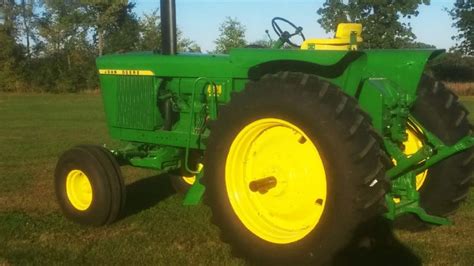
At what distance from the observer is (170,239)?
5.53 m

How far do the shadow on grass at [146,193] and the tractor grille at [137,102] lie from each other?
2.84 feet

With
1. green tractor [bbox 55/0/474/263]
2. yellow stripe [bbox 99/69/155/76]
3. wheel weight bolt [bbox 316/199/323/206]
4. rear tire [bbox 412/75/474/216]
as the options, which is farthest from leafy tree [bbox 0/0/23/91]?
wheel weight bolt [bbox 316/199/323/206]

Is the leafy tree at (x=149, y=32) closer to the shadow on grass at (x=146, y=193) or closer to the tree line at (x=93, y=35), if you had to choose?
the tree line at (x=93, y=35)

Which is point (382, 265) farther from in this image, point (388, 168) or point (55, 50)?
point (55, 50)

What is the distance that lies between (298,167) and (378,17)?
50.2m

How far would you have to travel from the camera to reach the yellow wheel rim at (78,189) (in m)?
6.24

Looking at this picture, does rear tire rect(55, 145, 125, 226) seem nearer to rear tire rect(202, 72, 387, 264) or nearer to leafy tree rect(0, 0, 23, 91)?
rear tire rect(202, 72, 387, 264)

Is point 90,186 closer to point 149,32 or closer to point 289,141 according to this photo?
point 289,141

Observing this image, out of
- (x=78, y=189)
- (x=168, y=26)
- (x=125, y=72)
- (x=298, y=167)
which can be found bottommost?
→ (x=78, y=189)

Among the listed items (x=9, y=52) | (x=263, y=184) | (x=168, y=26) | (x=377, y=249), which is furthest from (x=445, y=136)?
(x=9, y=52)

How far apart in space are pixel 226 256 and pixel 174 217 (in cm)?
140

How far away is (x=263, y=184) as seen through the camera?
458 centimetres

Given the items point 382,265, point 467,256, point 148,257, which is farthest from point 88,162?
point 467,256

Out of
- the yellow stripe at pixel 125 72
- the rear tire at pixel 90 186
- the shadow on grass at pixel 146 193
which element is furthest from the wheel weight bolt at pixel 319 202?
the shadow on grass at pixel 146 193
